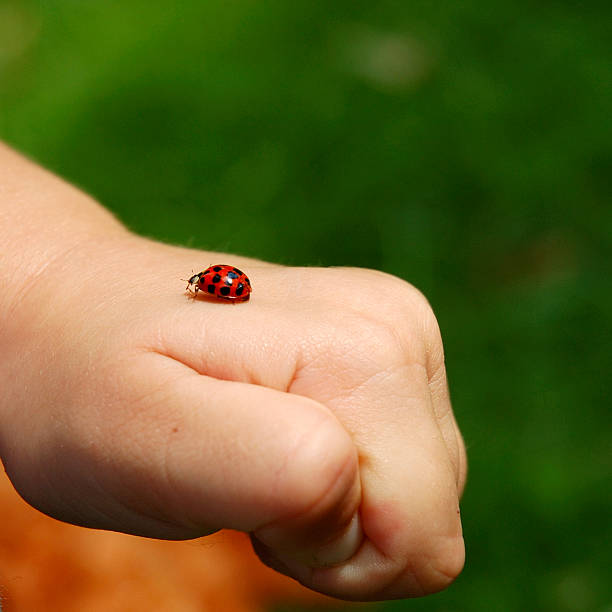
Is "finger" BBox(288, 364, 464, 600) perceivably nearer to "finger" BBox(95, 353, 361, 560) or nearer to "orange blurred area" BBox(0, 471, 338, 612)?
"finger" BBox(95, 353, 361, 560)

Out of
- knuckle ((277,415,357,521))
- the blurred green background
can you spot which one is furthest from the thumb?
the blurred green background

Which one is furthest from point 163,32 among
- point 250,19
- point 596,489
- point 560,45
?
point 596,489

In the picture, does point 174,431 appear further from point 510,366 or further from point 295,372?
point 510,366

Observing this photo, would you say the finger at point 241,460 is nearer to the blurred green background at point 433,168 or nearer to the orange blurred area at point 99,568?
the orange blurred area at point 99,568

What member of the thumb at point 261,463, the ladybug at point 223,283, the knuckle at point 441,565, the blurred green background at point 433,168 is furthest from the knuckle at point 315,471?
the blurred green background at point 433,168

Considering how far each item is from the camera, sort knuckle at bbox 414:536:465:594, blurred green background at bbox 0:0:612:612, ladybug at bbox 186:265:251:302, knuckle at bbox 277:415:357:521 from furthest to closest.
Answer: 1. blurred green background at bbox 0:0:612:612
2. ladybug at bbox 186:265:251:302
3. knuckle at bbox 414:536:465:594
4. knuckle at bbox 277:415:357:521
